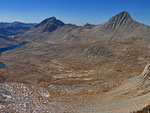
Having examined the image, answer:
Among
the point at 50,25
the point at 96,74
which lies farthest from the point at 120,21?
the point at 50,25

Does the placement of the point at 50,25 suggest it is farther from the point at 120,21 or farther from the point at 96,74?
the point at 96,74

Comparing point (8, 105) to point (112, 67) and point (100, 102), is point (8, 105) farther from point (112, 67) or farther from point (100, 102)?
point (112, 67)

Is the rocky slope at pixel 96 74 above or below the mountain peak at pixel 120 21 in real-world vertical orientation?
below

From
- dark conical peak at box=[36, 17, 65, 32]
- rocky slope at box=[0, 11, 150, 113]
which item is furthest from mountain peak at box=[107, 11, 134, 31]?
dark conical peak at box=[36, 17, 65, 32]

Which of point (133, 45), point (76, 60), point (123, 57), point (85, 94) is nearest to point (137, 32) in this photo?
point (133, 45)

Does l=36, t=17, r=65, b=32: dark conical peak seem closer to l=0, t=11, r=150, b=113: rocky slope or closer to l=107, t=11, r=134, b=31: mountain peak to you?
l=107, t=11, r=134, b=31: mountain peak

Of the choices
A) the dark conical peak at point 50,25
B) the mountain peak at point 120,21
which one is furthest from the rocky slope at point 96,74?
the dark conical peak at point 50,25

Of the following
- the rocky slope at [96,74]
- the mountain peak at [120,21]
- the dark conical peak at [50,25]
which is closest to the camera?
the rocky slope at [96,74]

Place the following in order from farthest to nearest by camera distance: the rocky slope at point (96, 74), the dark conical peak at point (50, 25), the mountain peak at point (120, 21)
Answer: the dark conical peak at point (50, 25) → the mountain peak at point (120, 21) → the rocky slope at point (96, 74)

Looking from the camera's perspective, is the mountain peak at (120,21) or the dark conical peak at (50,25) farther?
the dark conical peak at (50,25)

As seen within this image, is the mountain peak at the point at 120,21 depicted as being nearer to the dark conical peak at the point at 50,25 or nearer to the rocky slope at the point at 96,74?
the rocky slope at the point at 96,74
